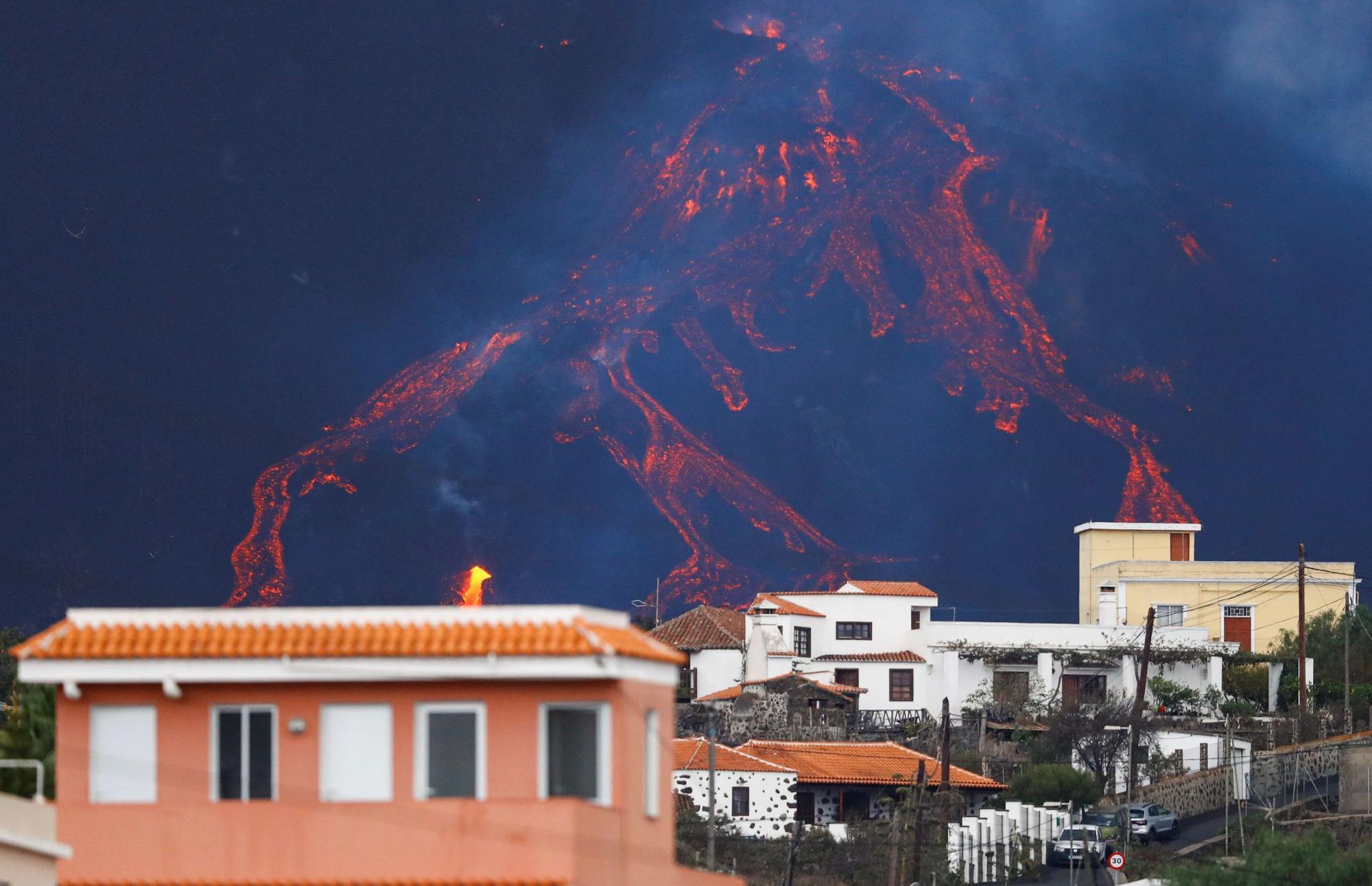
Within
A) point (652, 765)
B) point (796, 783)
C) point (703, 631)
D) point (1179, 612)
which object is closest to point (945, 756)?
point (796, 783)

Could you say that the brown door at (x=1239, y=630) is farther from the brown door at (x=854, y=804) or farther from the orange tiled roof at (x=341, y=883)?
the orange tiled roof at (x=341, y=883)

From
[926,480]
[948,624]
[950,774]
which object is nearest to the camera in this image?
[950,774]

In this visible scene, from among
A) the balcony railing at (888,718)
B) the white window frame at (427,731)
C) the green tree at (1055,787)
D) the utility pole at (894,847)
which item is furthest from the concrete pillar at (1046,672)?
the white window frame at (427,731)

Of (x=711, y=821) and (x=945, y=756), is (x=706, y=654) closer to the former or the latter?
(x=945, y=756)

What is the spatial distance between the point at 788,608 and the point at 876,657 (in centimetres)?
436

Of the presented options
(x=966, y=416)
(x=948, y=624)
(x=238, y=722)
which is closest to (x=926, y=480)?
(x=966, y=416)

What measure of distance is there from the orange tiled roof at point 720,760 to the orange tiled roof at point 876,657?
2022 cm

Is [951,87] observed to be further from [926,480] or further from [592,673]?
[592,673]

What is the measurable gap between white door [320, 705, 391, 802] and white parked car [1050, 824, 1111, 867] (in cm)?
3850

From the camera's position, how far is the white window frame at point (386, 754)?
21312 mm

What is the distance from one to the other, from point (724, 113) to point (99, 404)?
66.6 m

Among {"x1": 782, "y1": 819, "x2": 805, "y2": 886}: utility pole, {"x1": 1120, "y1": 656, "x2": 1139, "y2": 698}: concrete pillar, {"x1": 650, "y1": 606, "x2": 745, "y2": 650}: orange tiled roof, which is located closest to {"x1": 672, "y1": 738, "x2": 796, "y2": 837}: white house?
{"x1": 782, "y1": 819, "x2": 805, "y2": 886}: utility pole

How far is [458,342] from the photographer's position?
6781 inches

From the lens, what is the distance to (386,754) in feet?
70.4
